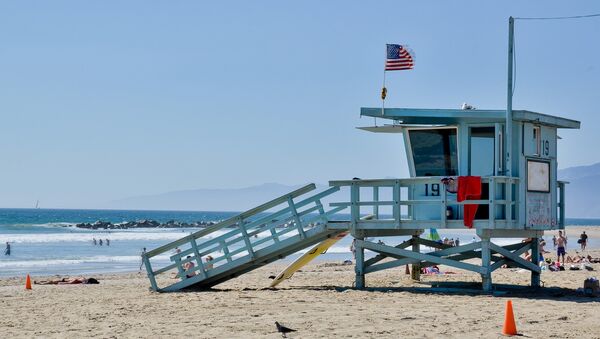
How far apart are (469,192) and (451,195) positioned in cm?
66

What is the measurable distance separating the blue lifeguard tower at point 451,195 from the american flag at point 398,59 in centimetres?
114

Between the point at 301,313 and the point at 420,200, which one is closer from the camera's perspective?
A: the point at 301,313

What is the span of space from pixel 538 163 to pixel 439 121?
2.19m

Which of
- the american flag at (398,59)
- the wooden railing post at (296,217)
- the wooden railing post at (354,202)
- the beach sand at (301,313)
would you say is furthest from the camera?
the american flag at (398,59)

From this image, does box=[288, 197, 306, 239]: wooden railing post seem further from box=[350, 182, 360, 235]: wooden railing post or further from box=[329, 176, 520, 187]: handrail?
box=[350, 182, 360, 235]: wooden railing post

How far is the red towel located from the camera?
748 inches

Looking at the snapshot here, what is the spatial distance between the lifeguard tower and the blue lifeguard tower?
20 mm

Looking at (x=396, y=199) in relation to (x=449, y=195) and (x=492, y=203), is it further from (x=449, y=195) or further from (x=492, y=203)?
(x=492, y=203)

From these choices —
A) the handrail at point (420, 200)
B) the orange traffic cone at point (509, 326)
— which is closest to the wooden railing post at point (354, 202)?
the handrail at point (420, 200)

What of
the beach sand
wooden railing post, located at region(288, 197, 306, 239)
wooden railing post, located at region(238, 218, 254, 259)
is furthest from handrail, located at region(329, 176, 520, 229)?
wooden railing post, located at region(238, 218, 254, 259)

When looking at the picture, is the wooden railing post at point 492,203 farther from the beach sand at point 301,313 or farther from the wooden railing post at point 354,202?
the wooden railing post at point 354,202

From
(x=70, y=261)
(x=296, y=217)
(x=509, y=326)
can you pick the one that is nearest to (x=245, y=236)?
(x=296, y=217)

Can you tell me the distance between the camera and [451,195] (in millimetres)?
19688

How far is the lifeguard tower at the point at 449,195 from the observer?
1934 centimetres
